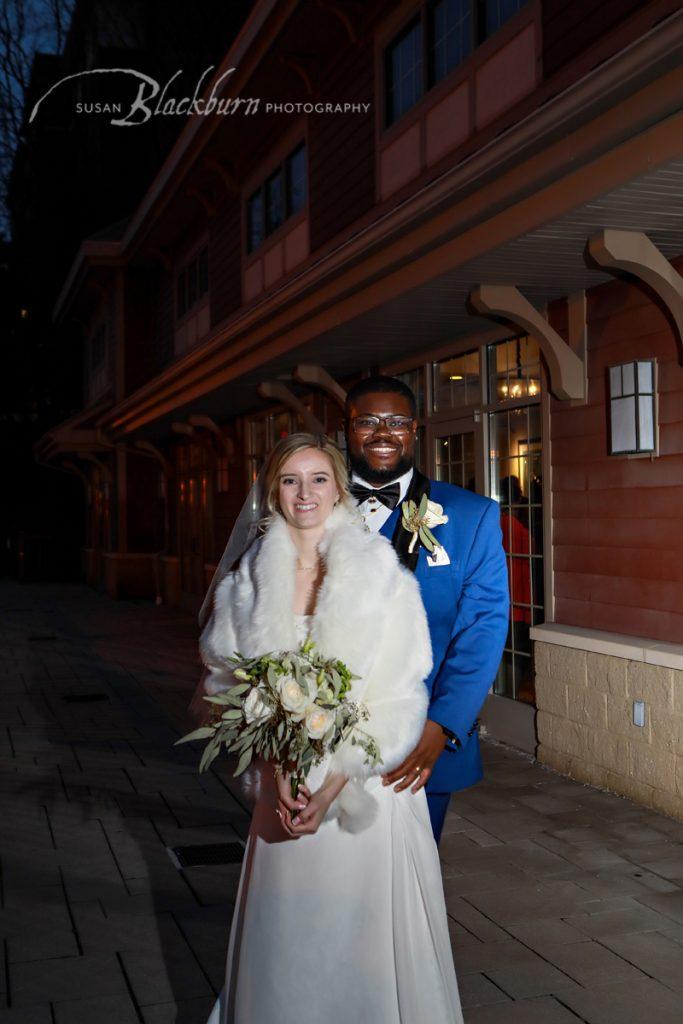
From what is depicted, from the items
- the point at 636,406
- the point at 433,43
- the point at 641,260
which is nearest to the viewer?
the point at 641,260

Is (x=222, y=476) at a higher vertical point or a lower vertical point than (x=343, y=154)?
lower

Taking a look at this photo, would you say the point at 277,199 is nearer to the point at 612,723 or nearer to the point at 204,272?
the point at 204,272

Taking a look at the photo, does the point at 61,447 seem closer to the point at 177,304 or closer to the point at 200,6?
the point at 177,304

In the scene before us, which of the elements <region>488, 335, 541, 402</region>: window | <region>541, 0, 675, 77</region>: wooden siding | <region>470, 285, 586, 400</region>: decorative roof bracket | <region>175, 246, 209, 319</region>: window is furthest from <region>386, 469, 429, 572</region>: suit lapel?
<region>175, 246, 209, 319</region>: window

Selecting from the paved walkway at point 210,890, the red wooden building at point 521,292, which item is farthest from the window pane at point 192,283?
the paved walkway at point 210,890

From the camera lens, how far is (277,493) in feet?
9.49

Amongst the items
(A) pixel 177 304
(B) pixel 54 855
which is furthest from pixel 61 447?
(B) pixel 54 855

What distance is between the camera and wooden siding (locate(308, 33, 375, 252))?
32.4ft

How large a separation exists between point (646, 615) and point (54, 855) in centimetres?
355

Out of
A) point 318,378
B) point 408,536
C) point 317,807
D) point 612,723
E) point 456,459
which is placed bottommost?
point 612,723

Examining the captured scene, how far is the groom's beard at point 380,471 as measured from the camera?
3.19 m

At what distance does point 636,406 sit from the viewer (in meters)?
5.93

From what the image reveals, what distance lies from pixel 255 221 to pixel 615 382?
8726 millimetres

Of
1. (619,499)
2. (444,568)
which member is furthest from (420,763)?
(619,499)
